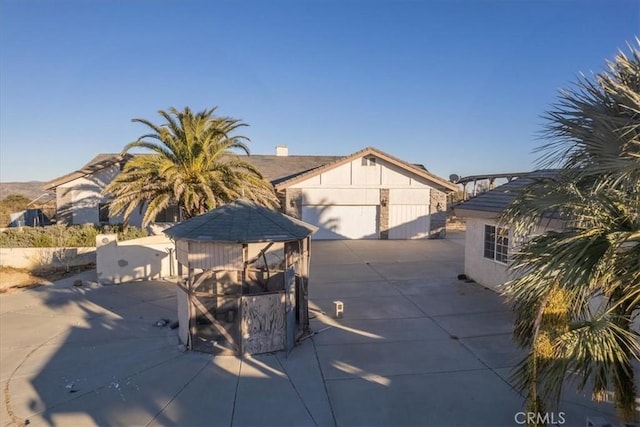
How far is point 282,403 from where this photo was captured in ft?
18.0

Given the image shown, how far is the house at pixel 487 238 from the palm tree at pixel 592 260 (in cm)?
667

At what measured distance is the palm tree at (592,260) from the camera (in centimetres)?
334

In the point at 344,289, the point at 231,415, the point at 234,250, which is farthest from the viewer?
the point at 344,289

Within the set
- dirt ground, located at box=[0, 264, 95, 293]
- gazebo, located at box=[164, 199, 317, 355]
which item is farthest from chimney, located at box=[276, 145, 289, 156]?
gazebo, located at box=[164, 199, 317, 355]

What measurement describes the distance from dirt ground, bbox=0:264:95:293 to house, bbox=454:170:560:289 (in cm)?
1416

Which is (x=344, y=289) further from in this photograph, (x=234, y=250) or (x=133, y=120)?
(x=133, y=120)

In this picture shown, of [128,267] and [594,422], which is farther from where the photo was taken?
[128,267]

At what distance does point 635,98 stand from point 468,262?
389 inches

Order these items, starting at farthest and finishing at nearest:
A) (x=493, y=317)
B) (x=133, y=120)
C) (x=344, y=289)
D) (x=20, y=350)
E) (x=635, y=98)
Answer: (x=133, y=120), (x=344, y=289), (x=493, y=317), (x=20, y=350), (x=635, y=98)

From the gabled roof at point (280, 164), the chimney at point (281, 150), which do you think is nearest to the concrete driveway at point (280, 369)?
the gabled roof at point (280, 164)

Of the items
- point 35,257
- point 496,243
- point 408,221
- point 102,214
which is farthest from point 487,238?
point 102,214

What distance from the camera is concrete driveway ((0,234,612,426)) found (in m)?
5.25

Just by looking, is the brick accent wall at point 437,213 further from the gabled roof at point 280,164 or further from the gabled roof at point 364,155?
the gabled roof at point 280,164

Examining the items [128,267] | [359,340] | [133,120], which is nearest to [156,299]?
[128,267]
